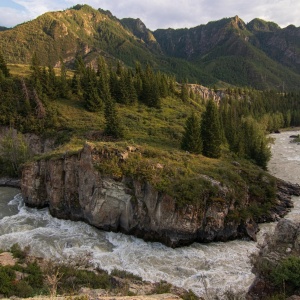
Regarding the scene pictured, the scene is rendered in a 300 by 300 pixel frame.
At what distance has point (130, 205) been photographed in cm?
3428

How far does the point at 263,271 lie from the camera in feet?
57.7

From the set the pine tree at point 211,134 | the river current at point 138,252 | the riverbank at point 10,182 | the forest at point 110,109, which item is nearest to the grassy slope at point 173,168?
the forest at point 110,109

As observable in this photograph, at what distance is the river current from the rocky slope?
3.95 feet

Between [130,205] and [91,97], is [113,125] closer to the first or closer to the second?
[91,97]

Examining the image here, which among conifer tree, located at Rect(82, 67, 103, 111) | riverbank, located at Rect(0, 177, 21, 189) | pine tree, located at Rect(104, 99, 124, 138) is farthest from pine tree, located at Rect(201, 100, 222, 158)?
riverbank, located at Rect(0, 177, 21, 189)

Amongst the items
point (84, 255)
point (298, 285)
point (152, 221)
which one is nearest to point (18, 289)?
point (84, 255)

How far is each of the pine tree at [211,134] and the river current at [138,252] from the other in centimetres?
1591

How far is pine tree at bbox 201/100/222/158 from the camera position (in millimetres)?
48781

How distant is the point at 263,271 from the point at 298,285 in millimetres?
2188

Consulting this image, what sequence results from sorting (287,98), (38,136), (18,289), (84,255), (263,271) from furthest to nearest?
(287,98), (38,136), (84,255), (18,289), (263,271)

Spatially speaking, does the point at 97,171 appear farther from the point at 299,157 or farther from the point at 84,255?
the point at 299,157

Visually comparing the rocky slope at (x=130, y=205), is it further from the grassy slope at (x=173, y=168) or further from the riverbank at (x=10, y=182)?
the riverbank at (x=10, y=182)

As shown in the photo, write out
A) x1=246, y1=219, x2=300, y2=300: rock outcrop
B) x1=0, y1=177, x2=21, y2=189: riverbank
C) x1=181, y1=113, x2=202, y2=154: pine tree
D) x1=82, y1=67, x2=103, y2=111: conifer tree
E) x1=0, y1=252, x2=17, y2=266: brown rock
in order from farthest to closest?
x1=82, y1=67, x2=103, y2=111: conifer tree → x1=0, y1=177, x2=21, y2=189: riverbank → x1=181, y1=113, x2=202, y2=154: pine tree → x1=0, y1=252, x2=17, y2=266: brown rock → x1=246, y1=219, x2=300, y2=300: rock outcrop

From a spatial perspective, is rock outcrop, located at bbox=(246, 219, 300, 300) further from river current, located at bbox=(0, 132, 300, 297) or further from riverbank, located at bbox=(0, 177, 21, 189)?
riverbank, located at bbox=(0, 177, 21, 189)
